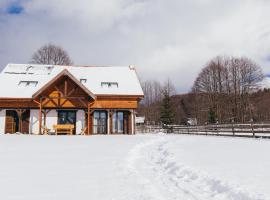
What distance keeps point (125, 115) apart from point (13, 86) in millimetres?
11392

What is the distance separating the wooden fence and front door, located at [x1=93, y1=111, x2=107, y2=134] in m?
9.71

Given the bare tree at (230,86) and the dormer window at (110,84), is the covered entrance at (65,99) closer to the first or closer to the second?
the dormer window at (110,84)

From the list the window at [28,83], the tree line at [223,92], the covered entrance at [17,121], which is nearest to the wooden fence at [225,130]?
the tree line at [223,92]

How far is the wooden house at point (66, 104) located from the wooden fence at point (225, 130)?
729 centimetres

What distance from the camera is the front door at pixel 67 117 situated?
89.0ft

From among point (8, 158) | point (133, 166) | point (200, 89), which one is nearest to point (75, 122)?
point (8, 158)

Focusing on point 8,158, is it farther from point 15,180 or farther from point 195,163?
point 195,163

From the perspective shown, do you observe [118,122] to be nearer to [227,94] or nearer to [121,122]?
[121,122]

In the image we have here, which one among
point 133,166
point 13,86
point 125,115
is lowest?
point 133,166

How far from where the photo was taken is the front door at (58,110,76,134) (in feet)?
89.0

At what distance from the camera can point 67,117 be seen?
2723cm

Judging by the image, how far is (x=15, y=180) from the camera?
235 inches

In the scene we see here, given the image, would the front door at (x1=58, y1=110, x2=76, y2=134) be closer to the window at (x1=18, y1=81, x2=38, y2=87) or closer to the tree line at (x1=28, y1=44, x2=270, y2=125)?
the window at (x1=18, y1=81, x2=38, y2=87)

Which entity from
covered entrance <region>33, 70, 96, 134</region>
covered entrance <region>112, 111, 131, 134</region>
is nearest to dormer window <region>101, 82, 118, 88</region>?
covered entrance <region>112, 111, 131, 134</region>
